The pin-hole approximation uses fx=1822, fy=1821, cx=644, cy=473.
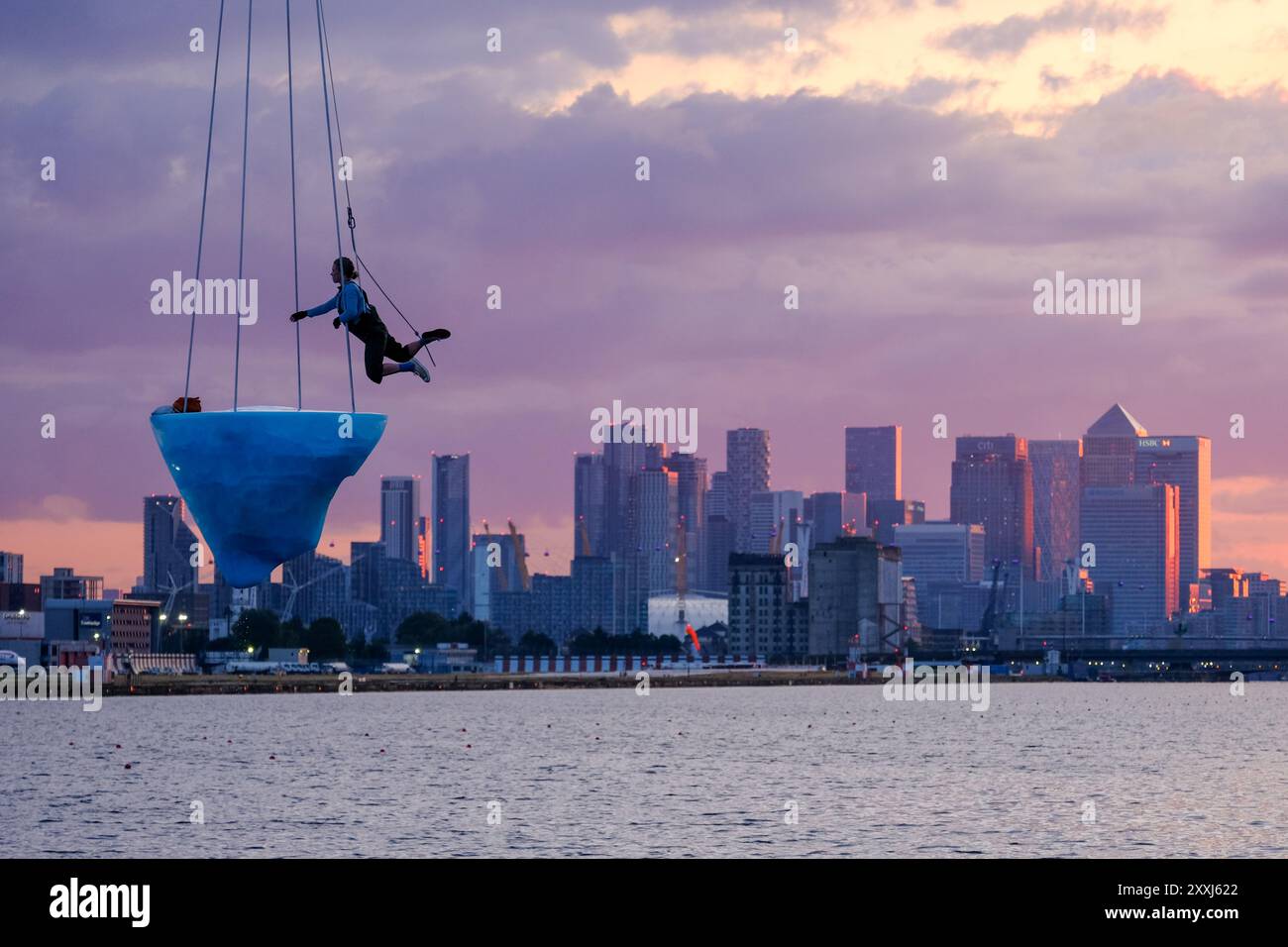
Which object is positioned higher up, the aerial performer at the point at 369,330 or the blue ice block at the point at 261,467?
the aerial performer at the point at 369,330

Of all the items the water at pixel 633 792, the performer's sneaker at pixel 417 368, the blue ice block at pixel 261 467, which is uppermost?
the performer's sneaker at pixel 417 368

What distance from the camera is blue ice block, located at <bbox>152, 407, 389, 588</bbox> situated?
43.2 feet

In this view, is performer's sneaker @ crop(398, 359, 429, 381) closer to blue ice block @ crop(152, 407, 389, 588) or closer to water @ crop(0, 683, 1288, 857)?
blue ice block @ crop(152, 407, 389, 588)

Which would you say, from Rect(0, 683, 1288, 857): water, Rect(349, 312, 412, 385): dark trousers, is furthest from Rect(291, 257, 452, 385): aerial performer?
Rect(0, 683, 1288, 857): water

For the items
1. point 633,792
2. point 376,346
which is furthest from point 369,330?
point 633,792

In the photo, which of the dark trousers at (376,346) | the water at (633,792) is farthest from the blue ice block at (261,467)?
the water at (633,792)

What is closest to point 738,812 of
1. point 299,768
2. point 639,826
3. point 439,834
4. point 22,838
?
point 639,826

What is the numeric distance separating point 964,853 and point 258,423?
200 feet

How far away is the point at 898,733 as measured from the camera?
17000 cm

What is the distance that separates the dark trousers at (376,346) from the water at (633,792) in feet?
186

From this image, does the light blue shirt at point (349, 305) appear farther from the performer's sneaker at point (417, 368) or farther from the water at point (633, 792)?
the water at point (633, 792)

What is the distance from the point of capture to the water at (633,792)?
244 ft

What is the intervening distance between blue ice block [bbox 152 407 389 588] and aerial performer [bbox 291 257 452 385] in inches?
26.6
